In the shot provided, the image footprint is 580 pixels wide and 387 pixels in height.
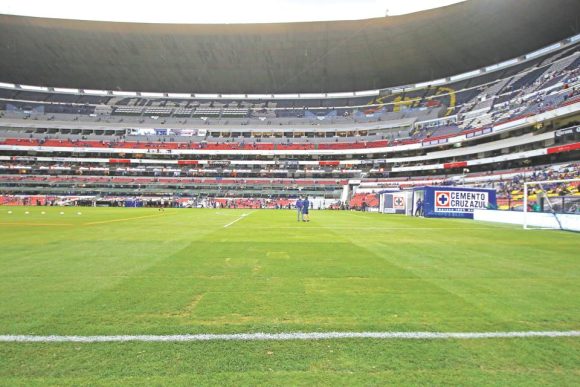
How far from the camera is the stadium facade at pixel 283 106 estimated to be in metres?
52.4

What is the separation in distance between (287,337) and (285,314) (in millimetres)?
753

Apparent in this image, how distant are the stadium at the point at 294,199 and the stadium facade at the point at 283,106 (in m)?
0.44

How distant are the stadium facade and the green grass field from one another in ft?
137

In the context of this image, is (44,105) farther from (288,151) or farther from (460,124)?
(460,124)

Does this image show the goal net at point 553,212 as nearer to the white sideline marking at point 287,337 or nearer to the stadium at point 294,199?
the stadium at point 294,199

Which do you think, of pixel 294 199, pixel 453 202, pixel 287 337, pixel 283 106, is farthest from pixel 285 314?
pixel 283 106

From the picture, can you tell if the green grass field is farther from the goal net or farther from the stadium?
the goal net

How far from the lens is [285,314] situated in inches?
174

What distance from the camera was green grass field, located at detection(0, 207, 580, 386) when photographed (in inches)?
116

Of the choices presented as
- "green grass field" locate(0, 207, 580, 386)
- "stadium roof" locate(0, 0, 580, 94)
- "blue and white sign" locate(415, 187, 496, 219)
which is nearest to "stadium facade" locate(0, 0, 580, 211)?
"stadium roof" locate(0, 0, 580, 94)

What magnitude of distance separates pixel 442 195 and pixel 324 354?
1214 inches

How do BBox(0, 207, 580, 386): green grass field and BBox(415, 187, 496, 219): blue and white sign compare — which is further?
BBox(415, 187, 496, 219): blue and white sign

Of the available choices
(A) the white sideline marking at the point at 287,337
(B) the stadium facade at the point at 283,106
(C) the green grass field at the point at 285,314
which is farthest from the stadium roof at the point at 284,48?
(A) the white sideline marking at the point at 287,337

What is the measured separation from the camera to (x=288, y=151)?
7612 centimetres
